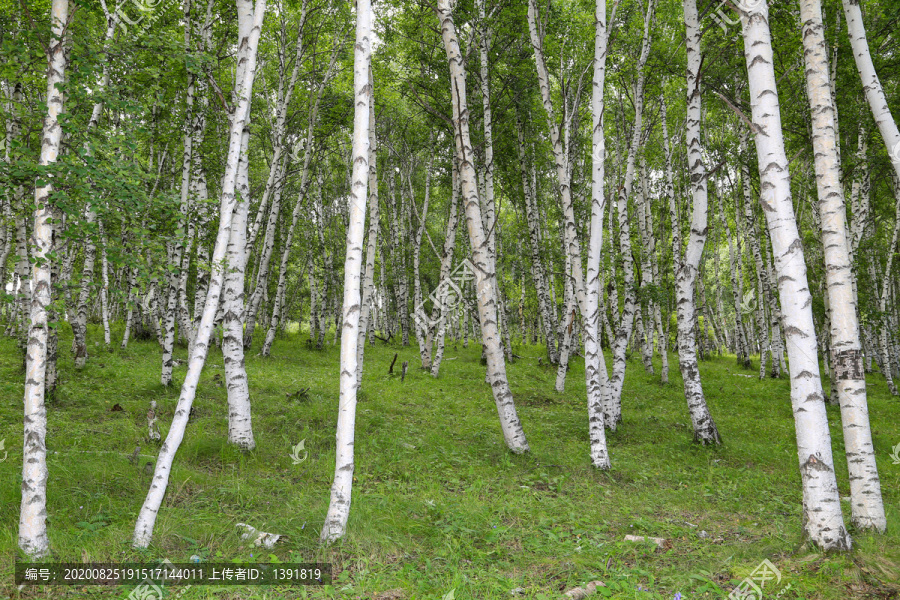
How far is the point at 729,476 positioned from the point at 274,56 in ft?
58.9

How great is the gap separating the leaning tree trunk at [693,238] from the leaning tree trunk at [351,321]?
6554 millimetres

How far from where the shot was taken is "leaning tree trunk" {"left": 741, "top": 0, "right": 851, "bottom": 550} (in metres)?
4.37

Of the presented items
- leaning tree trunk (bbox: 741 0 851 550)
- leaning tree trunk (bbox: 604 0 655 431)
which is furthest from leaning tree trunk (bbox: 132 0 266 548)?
leaning tree trunk (bbox: 604 0 655 431)

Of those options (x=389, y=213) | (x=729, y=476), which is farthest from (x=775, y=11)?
(x=389, y=213)

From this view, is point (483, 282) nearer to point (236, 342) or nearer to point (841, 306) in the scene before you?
point (236, 342)

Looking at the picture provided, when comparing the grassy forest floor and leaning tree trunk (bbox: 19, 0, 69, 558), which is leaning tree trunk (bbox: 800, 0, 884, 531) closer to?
the grassy forest floor

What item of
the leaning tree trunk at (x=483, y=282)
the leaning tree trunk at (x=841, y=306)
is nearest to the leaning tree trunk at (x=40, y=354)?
the leaning tree trunk at (x=483, y=282)

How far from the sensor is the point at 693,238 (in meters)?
9.35

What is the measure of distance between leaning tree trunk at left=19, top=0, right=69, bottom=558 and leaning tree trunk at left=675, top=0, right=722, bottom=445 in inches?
369

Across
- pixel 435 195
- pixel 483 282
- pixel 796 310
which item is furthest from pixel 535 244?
pixel 796 310

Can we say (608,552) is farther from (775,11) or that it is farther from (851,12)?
(775,11)

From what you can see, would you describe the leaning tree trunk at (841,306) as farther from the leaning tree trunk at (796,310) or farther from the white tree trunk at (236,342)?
the white tree trunk at (236,342)

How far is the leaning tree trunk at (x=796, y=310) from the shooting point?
4.37 meters

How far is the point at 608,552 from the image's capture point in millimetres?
4902
